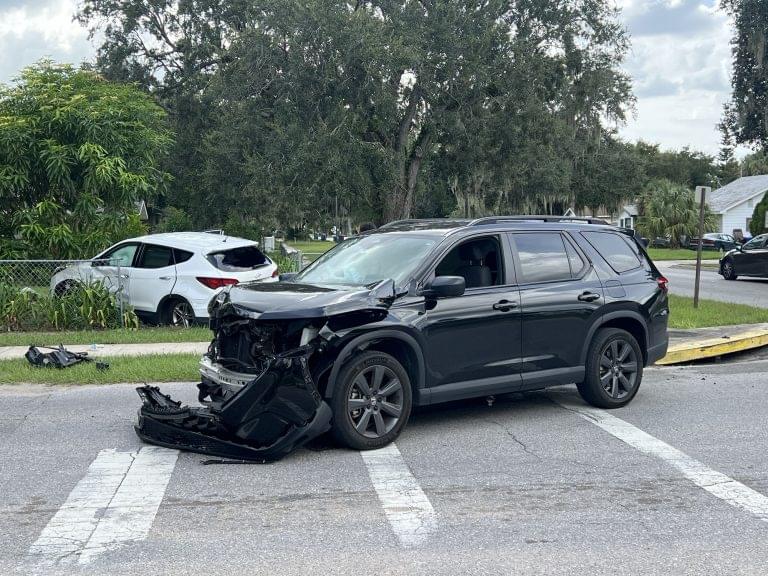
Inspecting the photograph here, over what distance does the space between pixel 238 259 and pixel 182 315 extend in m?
1.31

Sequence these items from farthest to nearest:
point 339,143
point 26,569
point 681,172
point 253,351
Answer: point 681,172 → point 339,143 → point 253,351 → point 26,569

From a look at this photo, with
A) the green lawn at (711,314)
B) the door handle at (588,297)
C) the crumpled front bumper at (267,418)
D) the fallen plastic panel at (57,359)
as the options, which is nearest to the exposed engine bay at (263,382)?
the crumpled front bumper at (267,418)

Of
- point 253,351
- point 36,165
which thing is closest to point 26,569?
point 253,351

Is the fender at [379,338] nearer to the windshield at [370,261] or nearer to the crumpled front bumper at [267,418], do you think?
the crumpled front bumper at [267,418]

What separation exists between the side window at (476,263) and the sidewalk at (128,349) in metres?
4.93

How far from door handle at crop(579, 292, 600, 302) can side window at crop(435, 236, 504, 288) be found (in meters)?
0.88

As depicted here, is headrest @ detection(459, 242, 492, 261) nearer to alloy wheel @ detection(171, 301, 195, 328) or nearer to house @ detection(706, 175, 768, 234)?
alloy wheel @ detection(171, 301, 195, 328)

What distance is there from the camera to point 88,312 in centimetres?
1377

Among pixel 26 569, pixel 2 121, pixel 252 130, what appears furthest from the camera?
pixel 252 130

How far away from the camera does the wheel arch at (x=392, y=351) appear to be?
646 cm

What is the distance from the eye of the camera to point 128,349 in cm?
1185

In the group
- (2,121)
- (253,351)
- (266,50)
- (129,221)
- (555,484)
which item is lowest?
(555,484)

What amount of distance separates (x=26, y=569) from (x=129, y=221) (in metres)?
13.4

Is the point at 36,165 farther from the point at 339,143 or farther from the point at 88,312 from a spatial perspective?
the point at 339,143
